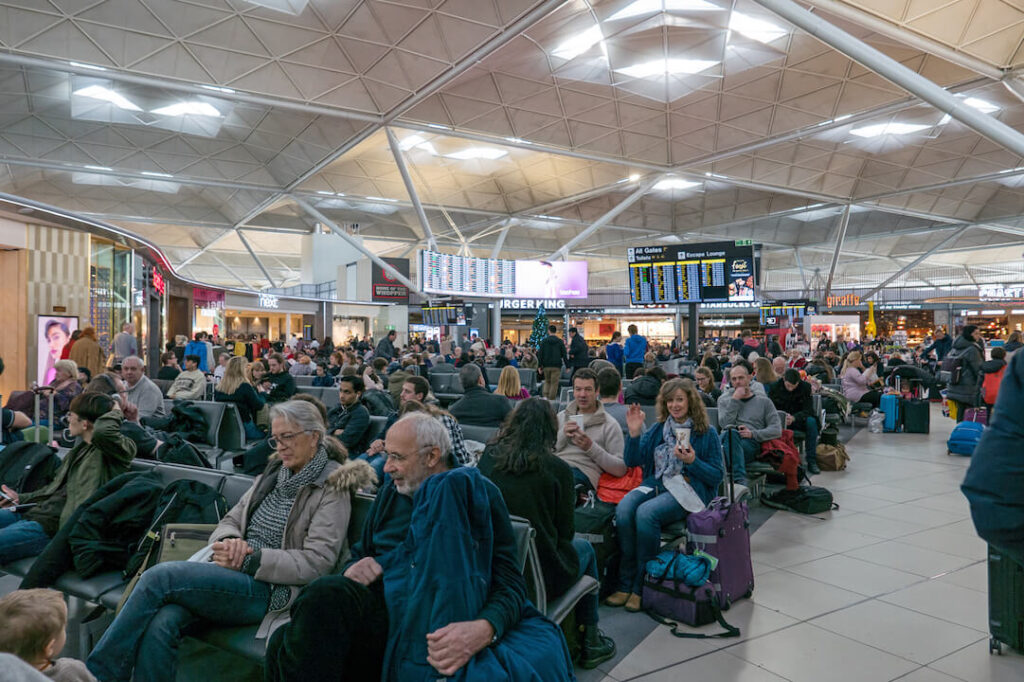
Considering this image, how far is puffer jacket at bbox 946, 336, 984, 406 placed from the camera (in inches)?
424

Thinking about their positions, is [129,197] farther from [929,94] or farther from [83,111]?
[929,94]

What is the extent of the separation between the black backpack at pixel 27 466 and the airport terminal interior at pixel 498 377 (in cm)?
3

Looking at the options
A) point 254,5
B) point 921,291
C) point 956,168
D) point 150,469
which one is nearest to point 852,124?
point 956,168

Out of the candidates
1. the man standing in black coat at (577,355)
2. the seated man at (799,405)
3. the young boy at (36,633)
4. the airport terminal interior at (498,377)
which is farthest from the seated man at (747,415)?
the man standing in black coat at (577,355)

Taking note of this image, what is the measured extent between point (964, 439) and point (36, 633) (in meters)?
11.3

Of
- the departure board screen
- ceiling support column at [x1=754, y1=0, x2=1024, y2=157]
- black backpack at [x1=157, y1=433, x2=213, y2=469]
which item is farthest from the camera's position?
the departure board screen

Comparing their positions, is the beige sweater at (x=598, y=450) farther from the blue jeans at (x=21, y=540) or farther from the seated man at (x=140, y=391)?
the seated man at (x=140, y=391)

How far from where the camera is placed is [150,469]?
4.06m

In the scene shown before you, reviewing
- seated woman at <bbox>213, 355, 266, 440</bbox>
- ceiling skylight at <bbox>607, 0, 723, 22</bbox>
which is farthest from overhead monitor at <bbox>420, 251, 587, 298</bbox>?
seated woman at <bbox>213, 355, 266, 440</bbox>

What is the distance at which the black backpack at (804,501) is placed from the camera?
651 centimetres

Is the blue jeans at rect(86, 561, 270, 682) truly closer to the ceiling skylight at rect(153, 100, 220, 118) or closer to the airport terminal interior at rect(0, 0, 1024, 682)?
the airport terminal interior at rect(0, 0, 1024, 682)

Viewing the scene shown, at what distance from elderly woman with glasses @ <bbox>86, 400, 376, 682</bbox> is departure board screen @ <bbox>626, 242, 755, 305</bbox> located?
43.1ft

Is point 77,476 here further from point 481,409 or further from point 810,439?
point 810,439

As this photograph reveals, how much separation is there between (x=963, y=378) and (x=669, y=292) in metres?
6.52
